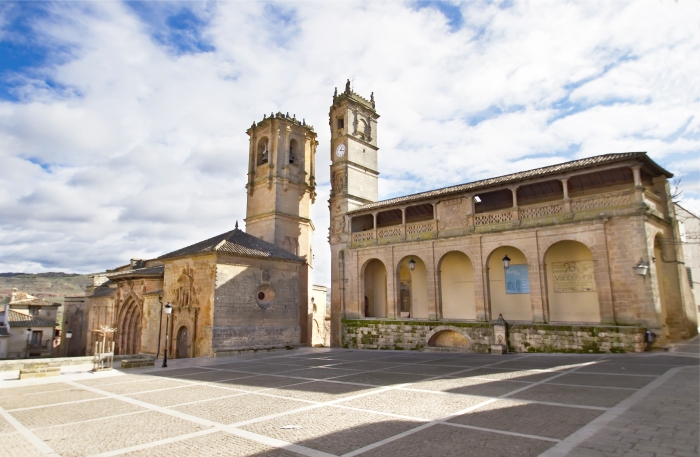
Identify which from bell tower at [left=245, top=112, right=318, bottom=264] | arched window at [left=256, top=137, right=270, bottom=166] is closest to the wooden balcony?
bell tower at [left=245, top=112, right=318, bottom=264]

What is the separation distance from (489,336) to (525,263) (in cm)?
435

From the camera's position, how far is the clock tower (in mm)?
26812

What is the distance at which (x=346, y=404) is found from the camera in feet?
29.9

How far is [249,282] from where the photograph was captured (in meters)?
23.3

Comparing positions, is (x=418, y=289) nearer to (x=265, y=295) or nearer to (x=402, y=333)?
(x=402, y=333)

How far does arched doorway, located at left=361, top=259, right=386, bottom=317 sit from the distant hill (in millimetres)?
78979

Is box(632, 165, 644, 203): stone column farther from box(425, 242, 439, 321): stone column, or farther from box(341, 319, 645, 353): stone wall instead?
box(425, 242, 439, 321): stone column

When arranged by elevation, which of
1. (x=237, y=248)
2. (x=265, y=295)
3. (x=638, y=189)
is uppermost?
(x=638, y=189)

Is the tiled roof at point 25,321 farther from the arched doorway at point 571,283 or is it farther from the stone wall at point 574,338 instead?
the arched doorway at point 571,283

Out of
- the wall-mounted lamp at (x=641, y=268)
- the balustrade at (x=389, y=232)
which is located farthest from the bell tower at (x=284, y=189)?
the wall-mounted lamp at (x=641, y=268)

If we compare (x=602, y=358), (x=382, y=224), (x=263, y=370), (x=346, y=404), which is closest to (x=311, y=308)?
(x=382, y=224)

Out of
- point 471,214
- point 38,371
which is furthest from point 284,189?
point 38,371

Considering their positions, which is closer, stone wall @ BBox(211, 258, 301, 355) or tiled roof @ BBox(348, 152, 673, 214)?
tiled roof @ BBox(348, 152, 673, 214)

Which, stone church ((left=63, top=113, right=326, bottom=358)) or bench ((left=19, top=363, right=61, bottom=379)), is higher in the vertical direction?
stone church ((left=63, top=113, right=326, bottom=358))
